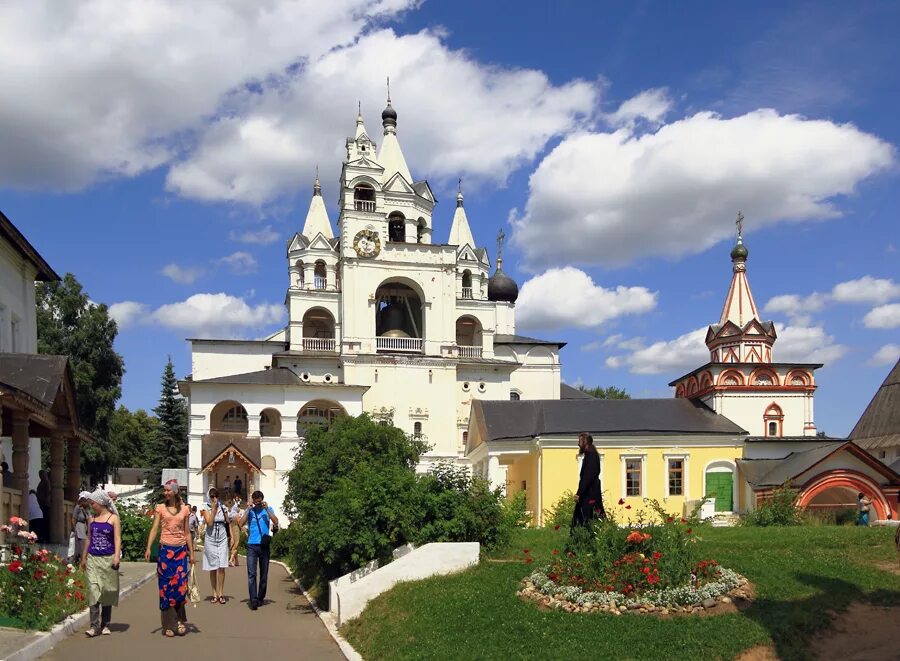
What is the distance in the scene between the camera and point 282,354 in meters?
50.6

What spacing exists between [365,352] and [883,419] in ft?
83.3

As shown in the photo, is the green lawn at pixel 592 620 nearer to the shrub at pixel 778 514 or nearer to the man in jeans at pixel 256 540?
the man in jeans at pixel 256 540

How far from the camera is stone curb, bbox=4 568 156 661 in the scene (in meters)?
9.63

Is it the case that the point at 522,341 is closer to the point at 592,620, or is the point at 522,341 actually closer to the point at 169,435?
the point at 169,435

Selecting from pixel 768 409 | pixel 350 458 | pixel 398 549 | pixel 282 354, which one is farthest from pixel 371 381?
pixel 398 549

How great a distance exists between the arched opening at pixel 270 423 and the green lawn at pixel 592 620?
35.6 meters

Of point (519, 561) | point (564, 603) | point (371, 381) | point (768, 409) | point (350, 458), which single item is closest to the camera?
point (564, 603)

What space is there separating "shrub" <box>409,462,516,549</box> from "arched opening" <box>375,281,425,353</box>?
3805 centimetres

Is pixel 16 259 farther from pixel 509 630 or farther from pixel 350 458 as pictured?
pixel 509 630

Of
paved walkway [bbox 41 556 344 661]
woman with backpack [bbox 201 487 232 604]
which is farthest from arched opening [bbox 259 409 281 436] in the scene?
woman with backpack [bbox 201 487 232 604]

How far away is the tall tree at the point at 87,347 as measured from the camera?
51281mm

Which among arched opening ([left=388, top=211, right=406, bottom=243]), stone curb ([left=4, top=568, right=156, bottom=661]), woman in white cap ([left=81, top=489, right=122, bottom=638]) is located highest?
arched opening ([left=388, top=211, right=406, bottom=243])

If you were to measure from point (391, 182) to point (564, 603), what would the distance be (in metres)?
45.6

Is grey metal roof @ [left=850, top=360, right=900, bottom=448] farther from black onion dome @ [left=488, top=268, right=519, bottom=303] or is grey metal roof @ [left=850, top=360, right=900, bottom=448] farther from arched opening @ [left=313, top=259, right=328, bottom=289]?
arched opening @ [left=313, top=259, right=328, bottom=289]
